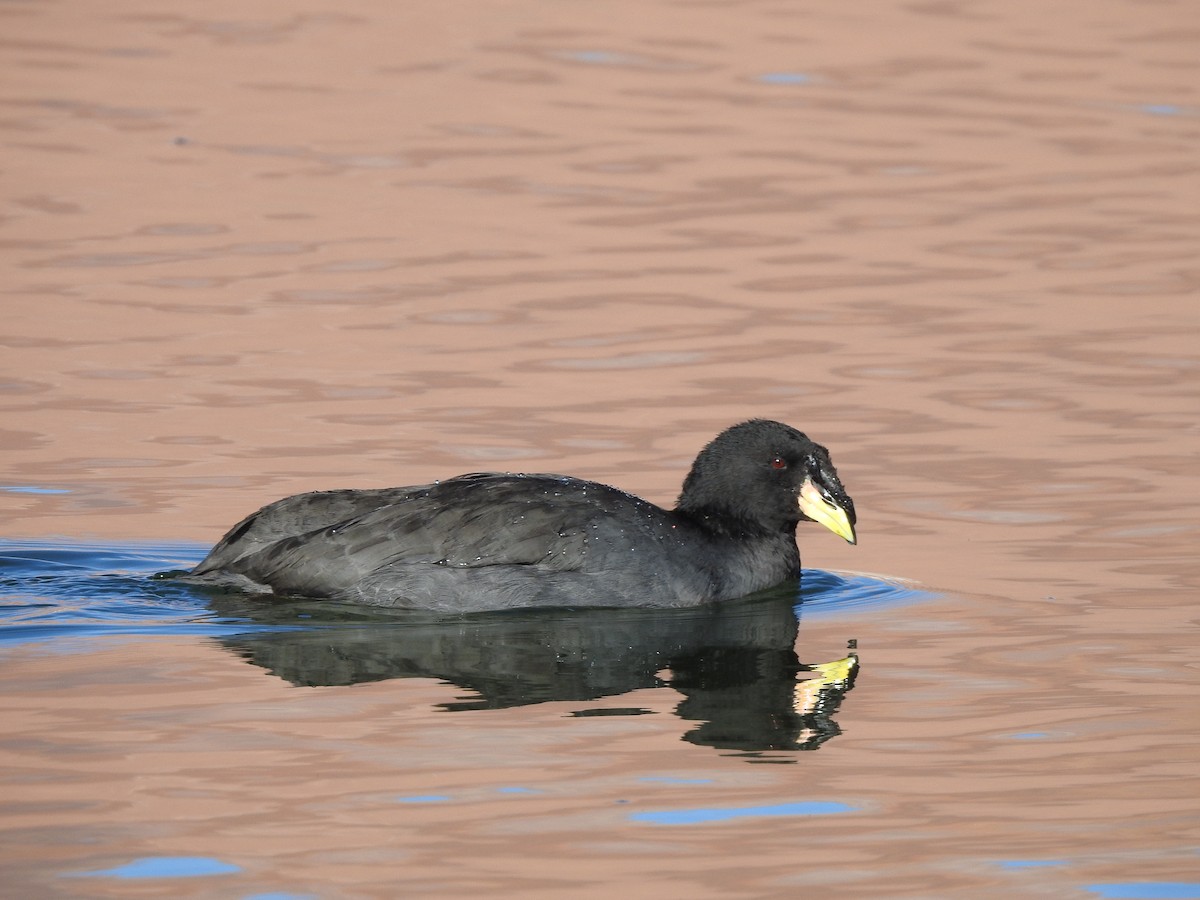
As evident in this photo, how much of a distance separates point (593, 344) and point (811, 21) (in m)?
14.4

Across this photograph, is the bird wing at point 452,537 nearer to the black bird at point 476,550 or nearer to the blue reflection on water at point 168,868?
the black bird at point 476,550

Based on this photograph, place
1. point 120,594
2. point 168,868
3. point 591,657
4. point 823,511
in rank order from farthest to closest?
point 823,511 → point 120,594 → point 591,657 → point 168,868

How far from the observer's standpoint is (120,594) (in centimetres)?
1107

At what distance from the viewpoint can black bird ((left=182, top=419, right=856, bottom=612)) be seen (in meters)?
11.1

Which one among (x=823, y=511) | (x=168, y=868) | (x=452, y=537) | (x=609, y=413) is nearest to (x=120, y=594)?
(x=452, y=537)

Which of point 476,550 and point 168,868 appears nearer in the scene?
point 168,868

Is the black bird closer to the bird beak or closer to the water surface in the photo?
the water surface

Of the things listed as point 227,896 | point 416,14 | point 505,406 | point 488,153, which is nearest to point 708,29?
point 416,14

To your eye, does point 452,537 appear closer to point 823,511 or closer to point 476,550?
point 476,550

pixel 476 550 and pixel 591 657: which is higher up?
pixel 476 550

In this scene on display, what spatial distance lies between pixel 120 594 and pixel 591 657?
8.30 ft

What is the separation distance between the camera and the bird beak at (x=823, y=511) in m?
11.8

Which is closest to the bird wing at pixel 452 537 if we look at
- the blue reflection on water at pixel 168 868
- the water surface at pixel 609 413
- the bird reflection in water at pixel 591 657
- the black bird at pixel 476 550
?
the black bird at pixel 476 550

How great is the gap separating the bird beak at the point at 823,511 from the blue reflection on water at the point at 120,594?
0.96ft
